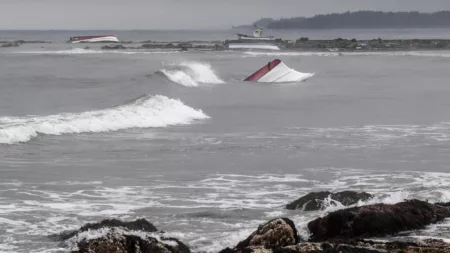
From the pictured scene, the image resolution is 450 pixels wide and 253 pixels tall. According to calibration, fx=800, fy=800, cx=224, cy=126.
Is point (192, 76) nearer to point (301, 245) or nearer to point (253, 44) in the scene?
point (301, 245)

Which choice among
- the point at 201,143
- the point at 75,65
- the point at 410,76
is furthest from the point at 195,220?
the point at 75,65

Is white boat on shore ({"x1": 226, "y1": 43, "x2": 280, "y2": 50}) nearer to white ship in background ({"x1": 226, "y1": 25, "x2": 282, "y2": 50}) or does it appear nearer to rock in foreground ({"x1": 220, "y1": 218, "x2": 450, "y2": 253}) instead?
white ship in background ({"x1": 226, "y1": 25, "x2": 282, "y2": 50})

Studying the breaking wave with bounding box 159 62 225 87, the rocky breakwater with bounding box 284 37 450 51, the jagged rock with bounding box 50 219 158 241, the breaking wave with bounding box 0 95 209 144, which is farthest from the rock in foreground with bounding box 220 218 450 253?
the rocky breakwater with bounding box 284 37 450 51

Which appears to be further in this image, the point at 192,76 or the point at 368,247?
the point at 192,76

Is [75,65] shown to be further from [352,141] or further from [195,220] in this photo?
[195,220]

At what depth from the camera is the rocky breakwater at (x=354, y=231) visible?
10289 millimetres

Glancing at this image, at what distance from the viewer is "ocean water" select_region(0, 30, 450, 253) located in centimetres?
1359

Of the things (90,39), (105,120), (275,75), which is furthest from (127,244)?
(90,39)

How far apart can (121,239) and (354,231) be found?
3.37m

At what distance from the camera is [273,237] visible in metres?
10.8

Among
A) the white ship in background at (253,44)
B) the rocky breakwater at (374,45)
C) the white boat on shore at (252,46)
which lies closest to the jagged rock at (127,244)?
the rocky breakwater at (374,45)

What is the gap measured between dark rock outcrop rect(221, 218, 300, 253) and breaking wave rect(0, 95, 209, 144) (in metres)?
Answer: 12.8

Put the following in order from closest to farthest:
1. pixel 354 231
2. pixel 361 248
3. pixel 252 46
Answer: pixel 361 248 < pixel 354 231 < pixel 252 46

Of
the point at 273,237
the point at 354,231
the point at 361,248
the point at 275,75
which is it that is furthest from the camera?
the point at 275,75
